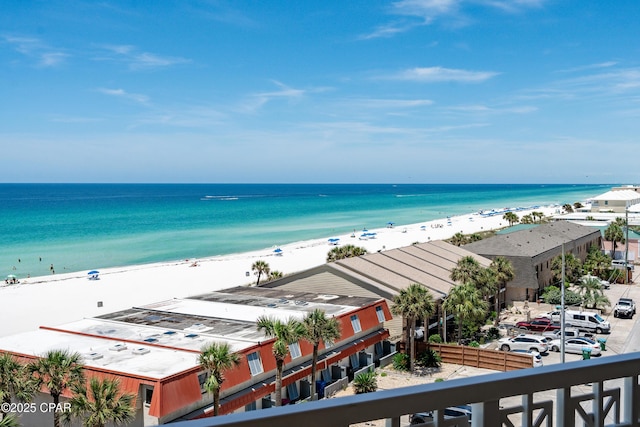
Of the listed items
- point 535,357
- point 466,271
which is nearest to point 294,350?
point 535,357

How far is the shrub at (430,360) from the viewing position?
27.1 m

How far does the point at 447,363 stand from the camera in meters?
27.6

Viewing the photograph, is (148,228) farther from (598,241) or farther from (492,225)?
(598,241)

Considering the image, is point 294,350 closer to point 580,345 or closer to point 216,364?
point 216,364

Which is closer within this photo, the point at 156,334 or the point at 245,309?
the point at 156,334

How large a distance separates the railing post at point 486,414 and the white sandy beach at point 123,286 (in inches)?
1457

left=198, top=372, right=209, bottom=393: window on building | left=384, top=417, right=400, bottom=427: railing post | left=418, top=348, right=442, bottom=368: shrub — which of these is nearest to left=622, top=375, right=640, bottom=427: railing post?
left=384, top=417, right=400, bottom=427: railing post

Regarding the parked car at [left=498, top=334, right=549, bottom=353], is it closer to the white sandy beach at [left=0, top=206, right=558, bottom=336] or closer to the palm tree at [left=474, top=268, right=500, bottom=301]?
the palm tree at [left=474, top=268, right=500, bottom=301]

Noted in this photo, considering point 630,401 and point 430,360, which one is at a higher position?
point 630,401

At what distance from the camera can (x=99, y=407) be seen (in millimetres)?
14711

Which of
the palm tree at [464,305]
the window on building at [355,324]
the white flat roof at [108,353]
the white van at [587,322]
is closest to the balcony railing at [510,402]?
the white flat roof at [108,353]

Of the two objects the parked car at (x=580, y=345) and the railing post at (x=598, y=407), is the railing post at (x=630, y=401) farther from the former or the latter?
the parked car at (x=580, y=345)

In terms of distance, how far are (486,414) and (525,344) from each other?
2918cm

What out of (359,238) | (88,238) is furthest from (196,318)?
(88,238)
